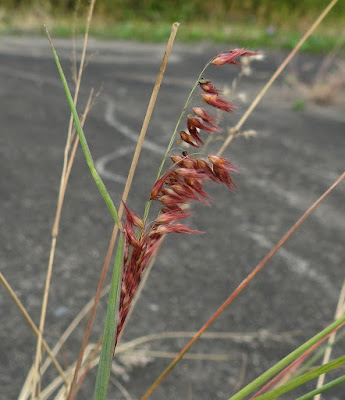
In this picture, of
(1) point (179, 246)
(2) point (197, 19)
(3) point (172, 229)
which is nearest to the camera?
(3) point (172, 229)

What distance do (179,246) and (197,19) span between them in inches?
542

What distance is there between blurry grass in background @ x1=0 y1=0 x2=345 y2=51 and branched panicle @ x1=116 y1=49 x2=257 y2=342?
10.3m

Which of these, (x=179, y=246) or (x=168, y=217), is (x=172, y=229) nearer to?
(x=168, y=217)

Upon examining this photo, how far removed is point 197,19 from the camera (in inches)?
623

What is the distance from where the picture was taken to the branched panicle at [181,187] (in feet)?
1.94

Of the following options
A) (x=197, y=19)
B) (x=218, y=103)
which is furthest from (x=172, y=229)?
(x=197, y=19)

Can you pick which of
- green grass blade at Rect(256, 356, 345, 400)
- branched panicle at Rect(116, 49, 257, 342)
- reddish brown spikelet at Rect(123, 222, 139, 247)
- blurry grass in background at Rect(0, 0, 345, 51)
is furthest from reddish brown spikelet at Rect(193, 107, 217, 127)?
blurry grass in background at Rect(0, 0, 345, 51)

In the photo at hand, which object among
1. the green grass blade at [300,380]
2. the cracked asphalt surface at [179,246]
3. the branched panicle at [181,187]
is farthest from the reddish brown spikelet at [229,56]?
the green grass blade at [300,380]

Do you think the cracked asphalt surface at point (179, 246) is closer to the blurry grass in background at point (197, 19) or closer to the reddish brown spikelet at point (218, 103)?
the reddish brown spikelet at point (218, 103)

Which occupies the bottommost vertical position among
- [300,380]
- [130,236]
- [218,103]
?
[300,380]

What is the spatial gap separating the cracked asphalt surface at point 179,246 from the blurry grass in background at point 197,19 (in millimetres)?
6278

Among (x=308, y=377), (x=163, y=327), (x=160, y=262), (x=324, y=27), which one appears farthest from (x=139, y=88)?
(x=324, y=27)

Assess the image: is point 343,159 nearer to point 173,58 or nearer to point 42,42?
point 173,58

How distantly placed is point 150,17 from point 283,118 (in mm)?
10238
